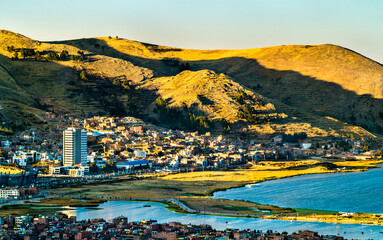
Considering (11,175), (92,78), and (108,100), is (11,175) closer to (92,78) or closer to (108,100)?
(108,100)

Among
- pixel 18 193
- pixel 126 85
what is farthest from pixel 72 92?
pixel 18 193

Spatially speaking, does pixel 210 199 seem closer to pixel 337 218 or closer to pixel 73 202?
pixel 73 202

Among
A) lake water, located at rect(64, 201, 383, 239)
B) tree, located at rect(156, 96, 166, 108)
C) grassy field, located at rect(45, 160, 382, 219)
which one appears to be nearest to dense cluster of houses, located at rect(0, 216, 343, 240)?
lake water, located at rect(64, 201, 383, 239)

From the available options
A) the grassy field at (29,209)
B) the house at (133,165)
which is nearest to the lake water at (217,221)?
the grassy field at (29,209)

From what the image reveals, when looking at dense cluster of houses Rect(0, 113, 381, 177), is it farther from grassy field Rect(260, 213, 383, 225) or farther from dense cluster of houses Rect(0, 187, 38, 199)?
grassy field Rect(260, 213, 383, 225)

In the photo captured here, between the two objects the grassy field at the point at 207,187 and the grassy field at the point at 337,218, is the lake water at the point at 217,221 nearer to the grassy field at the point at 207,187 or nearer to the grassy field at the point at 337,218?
the grassy field at the point at 337,218
